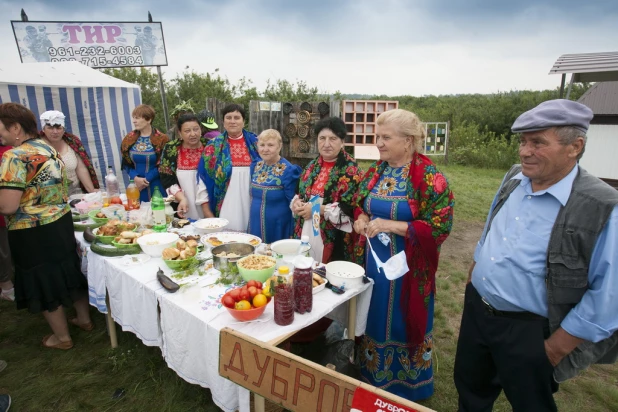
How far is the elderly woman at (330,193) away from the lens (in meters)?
2.71

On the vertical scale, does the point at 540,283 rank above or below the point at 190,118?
below

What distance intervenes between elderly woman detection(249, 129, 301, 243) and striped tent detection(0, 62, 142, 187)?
392 cm

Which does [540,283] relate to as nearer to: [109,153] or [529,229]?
[529,229]

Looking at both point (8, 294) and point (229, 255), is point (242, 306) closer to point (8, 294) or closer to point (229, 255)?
point (229, 255)

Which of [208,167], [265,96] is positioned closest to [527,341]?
[208,167]

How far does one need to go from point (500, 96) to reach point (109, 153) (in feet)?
71.2

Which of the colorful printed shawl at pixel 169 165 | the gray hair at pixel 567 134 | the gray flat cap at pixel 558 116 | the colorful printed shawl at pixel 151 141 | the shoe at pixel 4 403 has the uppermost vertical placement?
the gray flat cap at pixel 558 116

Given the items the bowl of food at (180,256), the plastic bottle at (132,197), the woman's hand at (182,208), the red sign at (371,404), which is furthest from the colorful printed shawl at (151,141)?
the red sign at (371,404)

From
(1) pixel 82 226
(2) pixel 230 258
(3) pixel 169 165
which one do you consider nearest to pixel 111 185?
(3) pixel 169 165

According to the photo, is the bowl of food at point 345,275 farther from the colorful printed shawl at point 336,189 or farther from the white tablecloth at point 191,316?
the colorful printed shawl at point 336,189

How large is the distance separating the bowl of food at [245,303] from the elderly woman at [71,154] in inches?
126

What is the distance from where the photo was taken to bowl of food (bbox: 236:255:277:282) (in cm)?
214

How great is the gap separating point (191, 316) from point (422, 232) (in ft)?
4.68

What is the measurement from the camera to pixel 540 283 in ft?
5.00
